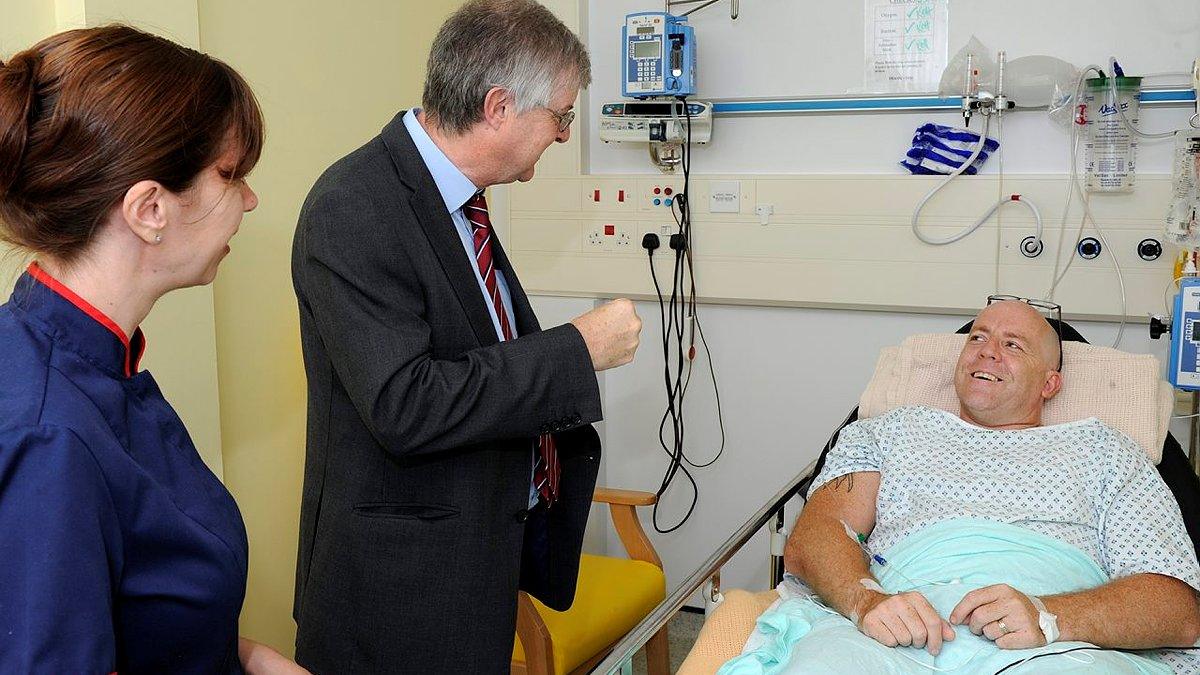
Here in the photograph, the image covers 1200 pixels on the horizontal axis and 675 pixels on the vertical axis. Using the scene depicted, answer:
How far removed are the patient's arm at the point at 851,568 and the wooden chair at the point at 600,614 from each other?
1.97ft

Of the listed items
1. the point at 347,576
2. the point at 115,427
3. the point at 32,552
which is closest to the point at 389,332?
the point at 347,576

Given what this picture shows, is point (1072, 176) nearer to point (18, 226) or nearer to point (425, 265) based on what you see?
point (425, 265)

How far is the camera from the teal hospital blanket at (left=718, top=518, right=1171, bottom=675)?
1781mm

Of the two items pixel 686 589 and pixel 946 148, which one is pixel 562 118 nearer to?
pixel 686 589

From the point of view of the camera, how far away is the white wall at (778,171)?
3.01m

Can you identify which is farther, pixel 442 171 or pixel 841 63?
pixel 841 63

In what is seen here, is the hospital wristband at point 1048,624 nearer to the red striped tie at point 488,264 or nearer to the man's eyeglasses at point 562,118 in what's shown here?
the red striped tie at point 488,264

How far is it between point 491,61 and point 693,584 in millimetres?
988

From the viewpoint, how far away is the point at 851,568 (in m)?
2.13

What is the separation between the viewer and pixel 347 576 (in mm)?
A: 1852

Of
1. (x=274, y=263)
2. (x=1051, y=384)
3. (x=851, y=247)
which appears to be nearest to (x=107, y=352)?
(x=274, y=263)

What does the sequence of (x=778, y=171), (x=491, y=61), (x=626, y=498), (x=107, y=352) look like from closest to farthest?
(x=107, y=352), (x=491, y=61), (x=626, y=498), (x=778, y=171)

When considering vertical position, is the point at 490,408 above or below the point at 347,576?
above

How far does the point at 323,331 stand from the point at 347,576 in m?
0.44
